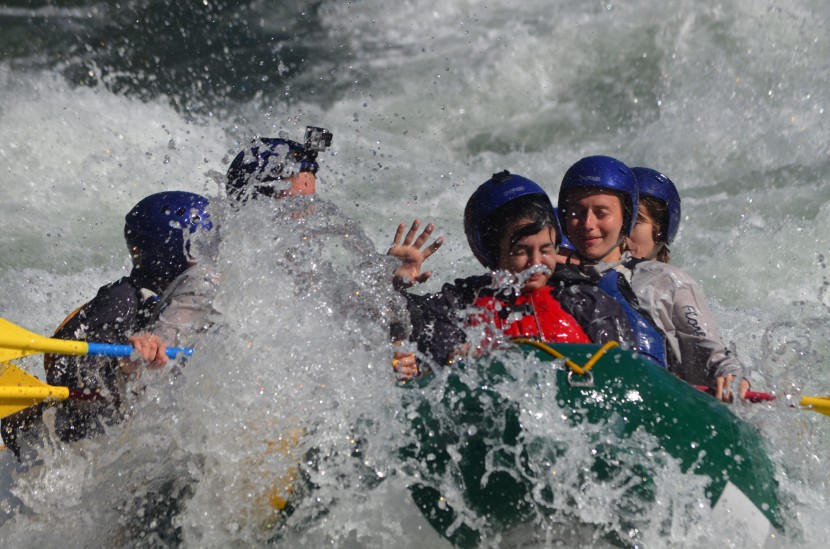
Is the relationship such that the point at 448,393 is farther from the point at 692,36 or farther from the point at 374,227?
the point at 692,36

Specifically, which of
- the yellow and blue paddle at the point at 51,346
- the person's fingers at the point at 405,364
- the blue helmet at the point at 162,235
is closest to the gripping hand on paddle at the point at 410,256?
the person's fingers at the point at 405,364

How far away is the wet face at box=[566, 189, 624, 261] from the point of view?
10.8 ft

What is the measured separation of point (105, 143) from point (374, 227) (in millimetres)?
2578

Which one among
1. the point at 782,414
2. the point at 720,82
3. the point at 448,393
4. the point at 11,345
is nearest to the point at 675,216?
the point at 782,414

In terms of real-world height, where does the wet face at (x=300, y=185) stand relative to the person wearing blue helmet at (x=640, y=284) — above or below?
above

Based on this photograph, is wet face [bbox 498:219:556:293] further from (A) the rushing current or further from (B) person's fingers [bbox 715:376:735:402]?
(B) person's fingers [bbox 715:376:735:402]

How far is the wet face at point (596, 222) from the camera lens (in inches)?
130

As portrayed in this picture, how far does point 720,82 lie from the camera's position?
8.84 m

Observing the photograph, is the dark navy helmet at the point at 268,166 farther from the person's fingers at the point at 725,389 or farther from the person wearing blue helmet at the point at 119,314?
the person's fingers at the point at 725,389

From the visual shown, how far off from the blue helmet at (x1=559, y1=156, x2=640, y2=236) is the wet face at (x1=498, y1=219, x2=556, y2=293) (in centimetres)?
49

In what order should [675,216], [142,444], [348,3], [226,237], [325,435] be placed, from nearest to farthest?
[325,435] < [142,444] < [226,237] < [675,216] < [348,3]

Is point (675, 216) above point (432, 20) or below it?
below

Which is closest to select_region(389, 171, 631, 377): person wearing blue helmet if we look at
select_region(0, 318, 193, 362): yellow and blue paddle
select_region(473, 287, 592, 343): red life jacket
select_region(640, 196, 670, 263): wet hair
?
select_region(473, 287, 592, 343): red life jacket

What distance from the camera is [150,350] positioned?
2602 mm
